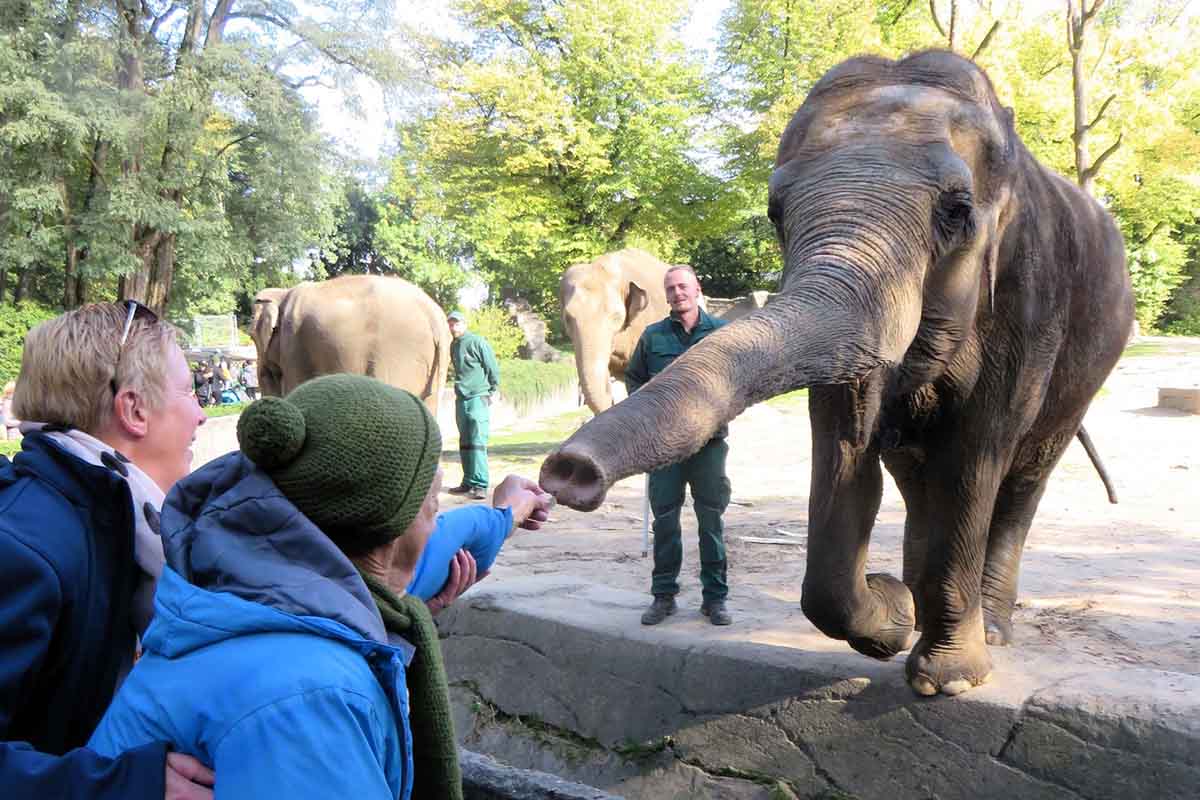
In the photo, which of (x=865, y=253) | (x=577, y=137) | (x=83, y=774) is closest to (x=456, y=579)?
(x=83, y=774)

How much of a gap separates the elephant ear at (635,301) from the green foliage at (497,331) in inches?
689

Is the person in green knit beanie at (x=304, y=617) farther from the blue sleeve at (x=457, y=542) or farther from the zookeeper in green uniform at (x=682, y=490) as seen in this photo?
the zookeeper in green uniform at (x=682, y=490)

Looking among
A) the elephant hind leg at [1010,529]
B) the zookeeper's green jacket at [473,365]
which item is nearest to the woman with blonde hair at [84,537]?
the elephant hind leg at [1010,529]

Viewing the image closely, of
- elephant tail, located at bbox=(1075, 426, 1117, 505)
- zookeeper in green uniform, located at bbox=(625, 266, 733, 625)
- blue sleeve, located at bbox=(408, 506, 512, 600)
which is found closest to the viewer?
blue sleeve, located at bbox=(408, 506, 512, 600)

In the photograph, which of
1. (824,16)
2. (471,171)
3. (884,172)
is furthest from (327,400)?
(824,16)

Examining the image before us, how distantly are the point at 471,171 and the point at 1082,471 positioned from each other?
17332 millimetres

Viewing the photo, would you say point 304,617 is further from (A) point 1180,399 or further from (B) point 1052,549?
(A) point 1180,399

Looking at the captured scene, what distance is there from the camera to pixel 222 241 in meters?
25.3

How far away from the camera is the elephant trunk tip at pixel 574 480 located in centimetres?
233

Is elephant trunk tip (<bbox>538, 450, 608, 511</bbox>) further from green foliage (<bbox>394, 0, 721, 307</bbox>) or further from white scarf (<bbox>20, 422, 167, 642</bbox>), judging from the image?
green foliage (<bbox>394, 0, 721, 307</bbox>)

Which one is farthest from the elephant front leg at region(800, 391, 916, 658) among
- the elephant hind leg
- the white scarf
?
the white scarf

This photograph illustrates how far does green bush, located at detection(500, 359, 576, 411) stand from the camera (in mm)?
23625

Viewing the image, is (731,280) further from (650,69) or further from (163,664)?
(163,664)

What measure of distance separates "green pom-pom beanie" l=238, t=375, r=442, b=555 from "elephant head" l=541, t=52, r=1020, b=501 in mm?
894
